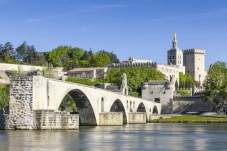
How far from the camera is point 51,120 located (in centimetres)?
4984

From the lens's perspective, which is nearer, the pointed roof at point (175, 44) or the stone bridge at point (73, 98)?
the stone bridge at point (73, 98)

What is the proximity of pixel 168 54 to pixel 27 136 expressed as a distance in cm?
14711

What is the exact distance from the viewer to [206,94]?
104500 millimetres

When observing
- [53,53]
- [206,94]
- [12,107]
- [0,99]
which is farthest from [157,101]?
[12,107]

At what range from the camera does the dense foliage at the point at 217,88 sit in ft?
331

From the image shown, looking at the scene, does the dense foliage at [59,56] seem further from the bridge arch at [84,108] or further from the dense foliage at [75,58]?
the bridge arch at [84,108]

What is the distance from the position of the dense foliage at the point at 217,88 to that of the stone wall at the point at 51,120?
53973 mm

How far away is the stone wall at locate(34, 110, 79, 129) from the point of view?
49375mm

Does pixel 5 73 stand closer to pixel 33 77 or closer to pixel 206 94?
pixel 206 94

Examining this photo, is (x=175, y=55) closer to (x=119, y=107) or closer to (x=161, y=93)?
(x=161, y=93)

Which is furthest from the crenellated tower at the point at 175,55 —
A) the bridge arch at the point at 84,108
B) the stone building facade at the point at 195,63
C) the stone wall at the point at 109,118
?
the bridge arch at the point at 84,108

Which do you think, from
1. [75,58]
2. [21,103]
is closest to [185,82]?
[75,58]

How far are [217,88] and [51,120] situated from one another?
187 ft

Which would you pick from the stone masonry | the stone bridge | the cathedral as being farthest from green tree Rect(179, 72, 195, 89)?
the stone masonry
